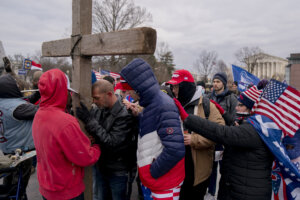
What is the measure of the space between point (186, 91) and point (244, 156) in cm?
95

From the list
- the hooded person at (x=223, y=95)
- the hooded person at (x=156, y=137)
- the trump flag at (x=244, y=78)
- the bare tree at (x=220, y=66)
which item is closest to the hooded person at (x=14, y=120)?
the hooded person at (x=156, y=137)

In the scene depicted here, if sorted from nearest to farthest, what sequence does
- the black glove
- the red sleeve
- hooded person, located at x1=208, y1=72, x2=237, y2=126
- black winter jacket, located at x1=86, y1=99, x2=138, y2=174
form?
the red sleeve < the black glove < black winter jacket, located at x1=86, y1=99, x2=138, y2=174 < hooded person, located at x1=208, y1=72, x2=237, y2=126

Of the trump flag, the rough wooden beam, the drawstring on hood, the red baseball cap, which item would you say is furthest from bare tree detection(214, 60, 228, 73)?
→ the drawstring on hood

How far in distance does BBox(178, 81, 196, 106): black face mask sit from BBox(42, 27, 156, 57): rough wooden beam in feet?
3.48

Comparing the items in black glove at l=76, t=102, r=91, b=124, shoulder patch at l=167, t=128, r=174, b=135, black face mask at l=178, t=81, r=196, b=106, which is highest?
black face mask at l=178, t=81, r=196, b=106

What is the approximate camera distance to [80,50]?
6.72ft

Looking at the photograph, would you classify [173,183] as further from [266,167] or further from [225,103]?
[225,103]

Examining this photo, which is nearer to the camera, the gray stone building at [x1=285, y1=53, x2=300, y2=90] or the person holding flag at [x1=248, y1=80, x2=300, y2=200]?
the person holding flag at [x1=248, y1=80, x2=300, y2=200]

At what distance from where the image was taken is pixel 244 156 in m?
1.99

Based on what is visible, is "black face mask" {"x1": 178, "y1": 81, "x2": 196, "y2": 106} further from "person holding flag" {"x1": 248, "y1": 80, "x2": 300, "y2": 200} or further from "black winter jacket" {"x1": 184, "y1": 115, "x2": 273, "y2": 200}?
"person holding flag" {"x1": 248, "y1": 80, "x2": 300, "y2": 200}

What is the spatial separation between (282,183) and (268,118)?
0.80 metres

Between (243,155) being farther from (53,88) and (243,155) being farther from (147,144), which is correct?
(53,88)

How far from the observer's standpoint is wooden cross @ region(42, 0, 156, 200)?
5.22ft

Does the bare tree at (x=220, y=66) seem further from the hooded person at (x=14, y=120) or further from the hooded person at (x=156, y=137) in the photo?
the hooded person at (x=156, y=137)
